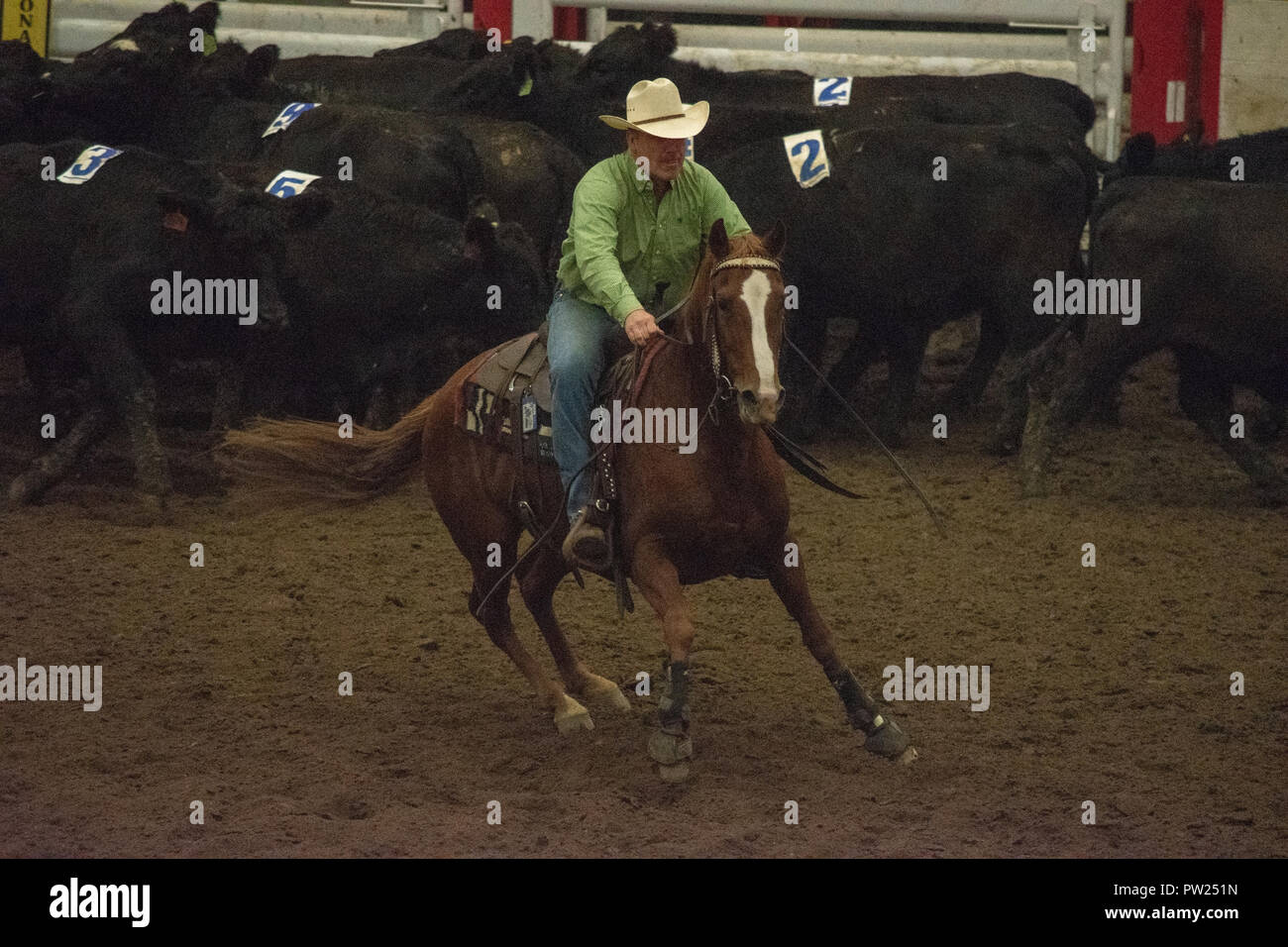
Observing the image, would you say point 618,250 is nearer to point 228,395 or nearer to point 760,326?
point 760,326

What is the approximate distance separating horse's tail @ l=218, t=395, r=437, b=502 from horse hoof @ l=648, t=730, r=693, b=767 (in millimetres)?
1541

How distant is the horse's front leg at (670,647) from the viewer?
4.71 metres

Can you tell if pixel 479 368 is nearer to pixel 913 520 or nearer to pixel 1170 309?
pixel 913 520

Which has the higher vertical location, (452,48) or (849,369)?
(452,48)

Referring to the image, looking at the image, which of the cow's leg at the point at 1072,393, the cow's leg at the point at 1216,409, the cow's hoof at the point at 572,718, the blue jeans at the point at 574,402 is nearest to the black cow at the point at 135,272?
the cow's hoof at the point at 572,718

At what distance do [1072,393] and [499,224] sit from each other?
3.01m

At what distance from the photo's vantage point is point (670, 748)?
15.7ft

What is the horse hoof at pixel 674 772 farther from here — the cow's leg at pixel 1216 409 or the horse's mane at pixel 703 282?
the cow's leg at pixel 1216 409

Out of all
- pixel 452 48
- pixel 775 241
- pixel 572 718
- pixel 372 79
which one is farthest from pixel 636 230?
pixel 452 48

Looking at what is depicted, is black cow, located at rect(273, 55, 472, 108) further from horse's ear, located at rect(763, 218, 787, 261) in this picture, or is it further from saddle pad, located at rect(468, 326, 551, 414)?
horse's ear, located at rect(763, 218, 787, 261)

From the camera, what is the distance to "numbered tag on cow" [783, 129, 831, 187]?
362 inches

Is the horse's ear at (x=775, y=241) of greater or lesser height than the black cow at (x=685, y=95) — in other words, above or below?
below

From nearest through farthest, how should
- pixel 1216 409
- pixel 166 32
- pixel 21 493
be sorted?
pixel 21 493 < pixel 1216 409 < pixel 166 32

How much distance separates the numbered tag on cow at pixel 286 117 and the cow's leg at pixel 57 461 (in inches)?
87.7
